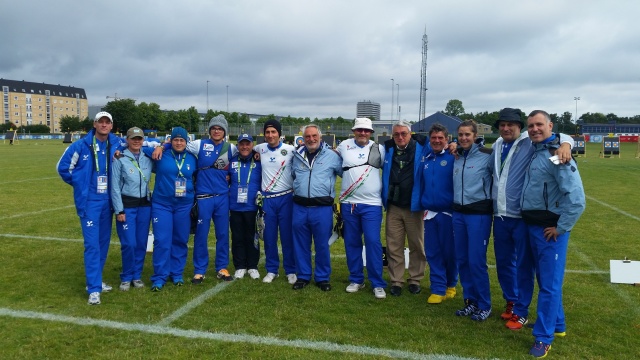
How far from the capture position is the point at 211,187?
18.8 ft

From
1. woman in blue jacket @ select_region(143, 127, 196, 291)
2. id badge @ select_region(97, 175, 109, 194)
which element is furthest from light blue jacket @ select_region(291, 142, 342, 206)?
id badge @ select_region(97, 175, 109, 194)

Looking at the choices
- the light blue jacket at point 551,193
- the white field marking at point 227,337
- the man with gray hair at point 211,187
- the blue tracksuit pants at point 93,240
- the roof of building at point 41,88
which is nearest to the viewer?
the light blue jacket at point 551,193

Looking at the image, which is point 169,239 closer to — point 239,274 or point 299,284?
point 239,274

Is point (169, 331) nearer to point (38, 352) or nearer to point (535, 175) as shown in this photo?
point (38, 352)

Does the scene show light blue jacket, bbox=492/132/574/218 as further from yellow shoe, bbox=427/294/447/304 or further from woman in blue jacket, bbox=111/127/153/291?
woman in blue jacket, bbox=111/127/153/291

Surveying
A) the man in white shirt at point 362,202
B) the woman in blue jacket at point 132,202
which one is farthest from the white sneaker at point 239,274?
the man in white shirt at point 362,202

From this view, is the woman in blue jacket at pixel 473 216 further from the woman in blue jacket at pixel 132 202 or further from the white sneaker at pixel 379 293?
the woman in blue jacket at pixel 132 202

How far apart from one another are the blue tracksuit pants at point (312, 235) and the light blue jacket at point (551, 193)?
→ 2266mm

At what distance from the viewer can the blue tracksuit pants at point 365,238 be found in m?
5.36

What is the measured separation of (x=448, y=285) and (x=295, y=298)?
181 cm

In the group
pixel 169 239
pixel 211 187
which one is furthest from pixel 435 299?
pixel 169 239

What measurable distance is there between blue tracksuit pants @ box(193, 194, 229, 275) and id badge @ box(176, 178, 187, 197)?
25 cm

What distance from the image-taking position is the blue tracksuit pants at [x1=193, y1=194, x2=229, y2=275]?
571 cm

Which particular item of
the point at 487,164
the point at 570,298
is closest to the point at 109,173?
the point at 487,164
